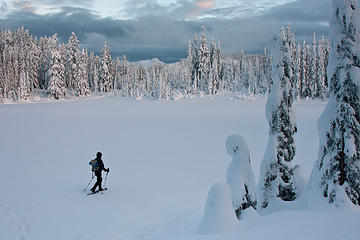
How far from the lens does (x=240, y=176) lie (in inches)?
266

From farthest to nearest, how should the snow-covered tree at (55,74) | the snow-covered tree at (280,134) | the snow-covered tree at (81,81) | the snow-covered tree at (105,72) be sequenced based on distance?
the snow-covered tree at (105,72) < the snow-covered tree at (81,81) < the snow-covered tree at (55,74) < the snow-covered tree at (280,134)

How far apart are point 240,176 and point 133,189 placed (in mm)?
5375

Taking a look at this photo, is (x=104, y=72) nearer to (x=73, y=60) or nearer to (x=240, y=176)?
(x=73, y=60)

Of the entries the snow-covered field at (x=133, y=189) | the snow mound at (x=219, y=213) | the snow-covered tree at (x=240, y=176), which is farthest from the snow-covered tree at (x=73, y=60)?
the snow mound at (x=219, y=213)

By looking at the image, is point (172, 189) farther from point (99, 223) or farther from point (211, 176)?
point (99, 223)

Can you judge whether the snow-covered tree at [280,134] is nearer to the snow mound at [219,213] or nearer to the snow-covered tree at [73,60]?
the snow mound at [219,213]

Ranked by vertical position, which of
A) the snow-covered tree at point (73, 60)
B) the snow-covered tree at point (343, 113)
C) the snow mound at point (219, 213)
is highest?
the snow-covered tree at point (73, 60)

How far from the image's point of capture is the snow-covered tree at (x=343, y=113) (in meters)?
5.87

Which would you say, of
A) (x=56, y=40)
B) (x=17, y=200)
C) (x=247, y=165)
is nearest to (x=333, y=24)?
(x=247, y=165)

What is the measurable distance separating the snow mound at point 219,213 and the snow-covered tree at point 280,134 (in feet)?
8.06

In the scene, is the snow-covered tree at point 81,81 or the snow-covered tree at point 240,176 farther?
the snow-covered tree at point 81,81

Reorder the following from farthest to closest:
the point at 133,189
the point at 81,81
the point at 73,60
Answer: the point at 73,60
the point at 81,81
the point at 133,189

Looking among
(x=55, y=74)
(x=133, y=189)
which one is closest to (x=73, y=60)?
(x=55, y=74)

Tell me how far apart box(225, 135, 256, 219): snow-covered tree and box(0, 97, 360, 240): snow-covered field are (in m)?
0.79
